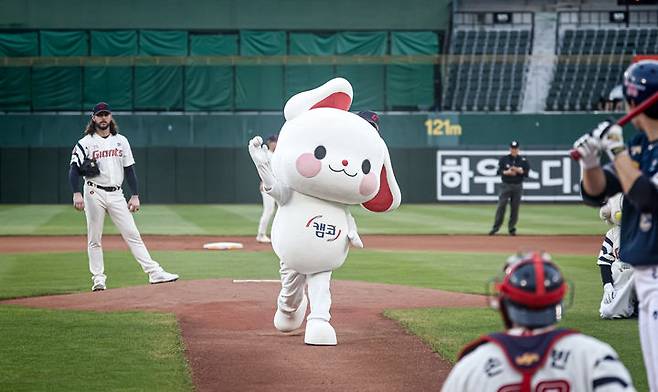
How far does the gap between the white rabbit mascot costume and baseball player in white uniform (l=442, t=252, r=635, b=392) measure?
5411 mm

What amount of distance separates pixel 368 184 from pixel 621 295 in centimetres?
332

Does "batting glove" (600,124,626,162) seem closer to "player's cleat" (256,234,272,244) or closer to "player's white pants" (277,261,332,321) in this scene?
"player's white pants" (277,261,332,321)

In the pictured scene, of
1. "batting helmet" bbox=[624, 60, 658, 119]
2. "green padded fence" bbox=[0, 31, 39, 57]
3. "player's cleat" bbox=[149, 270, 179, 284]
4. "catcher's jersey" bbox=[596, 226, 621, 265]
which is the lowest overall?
"player's cleat" bbox=[149, 270, 179, 284]

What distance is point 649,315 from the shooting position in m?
5.95

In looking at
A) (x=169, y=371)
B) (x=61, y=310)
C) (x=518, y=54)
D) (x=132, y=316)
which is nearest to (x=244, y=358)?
(x=169, y=371)

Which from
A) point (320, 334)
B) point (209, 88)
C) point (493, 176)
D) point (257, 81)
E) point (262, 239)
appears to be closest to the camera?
point (320, 334)

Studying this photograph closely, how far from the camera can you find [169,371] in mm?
8719

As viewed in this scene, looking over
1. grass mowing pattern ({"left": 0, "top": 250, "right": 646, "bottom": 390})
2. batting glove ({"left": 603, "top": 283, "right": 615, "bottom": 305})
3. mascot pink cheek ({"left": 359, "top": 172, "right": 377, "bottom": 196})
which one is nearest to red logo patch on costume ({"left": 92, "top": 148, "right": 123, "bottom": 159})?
grass mowing pattern ({"left": 0, "top": 250, "right": 646, "bottom": 390})

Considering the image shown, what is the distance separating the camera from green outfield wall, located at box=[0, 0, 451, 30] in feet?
139

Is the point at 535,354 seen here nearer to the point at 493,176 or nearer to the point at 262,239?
the point at 262,239

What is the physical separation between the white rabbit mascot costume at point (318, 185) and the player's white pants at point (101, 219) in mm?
4699

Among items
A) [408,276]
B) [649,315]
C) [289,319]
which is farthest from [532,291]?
[408,276]

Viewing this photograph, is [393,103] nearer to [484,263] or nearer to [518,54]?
[518,54]

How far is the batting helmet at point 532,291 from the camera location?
430cm
